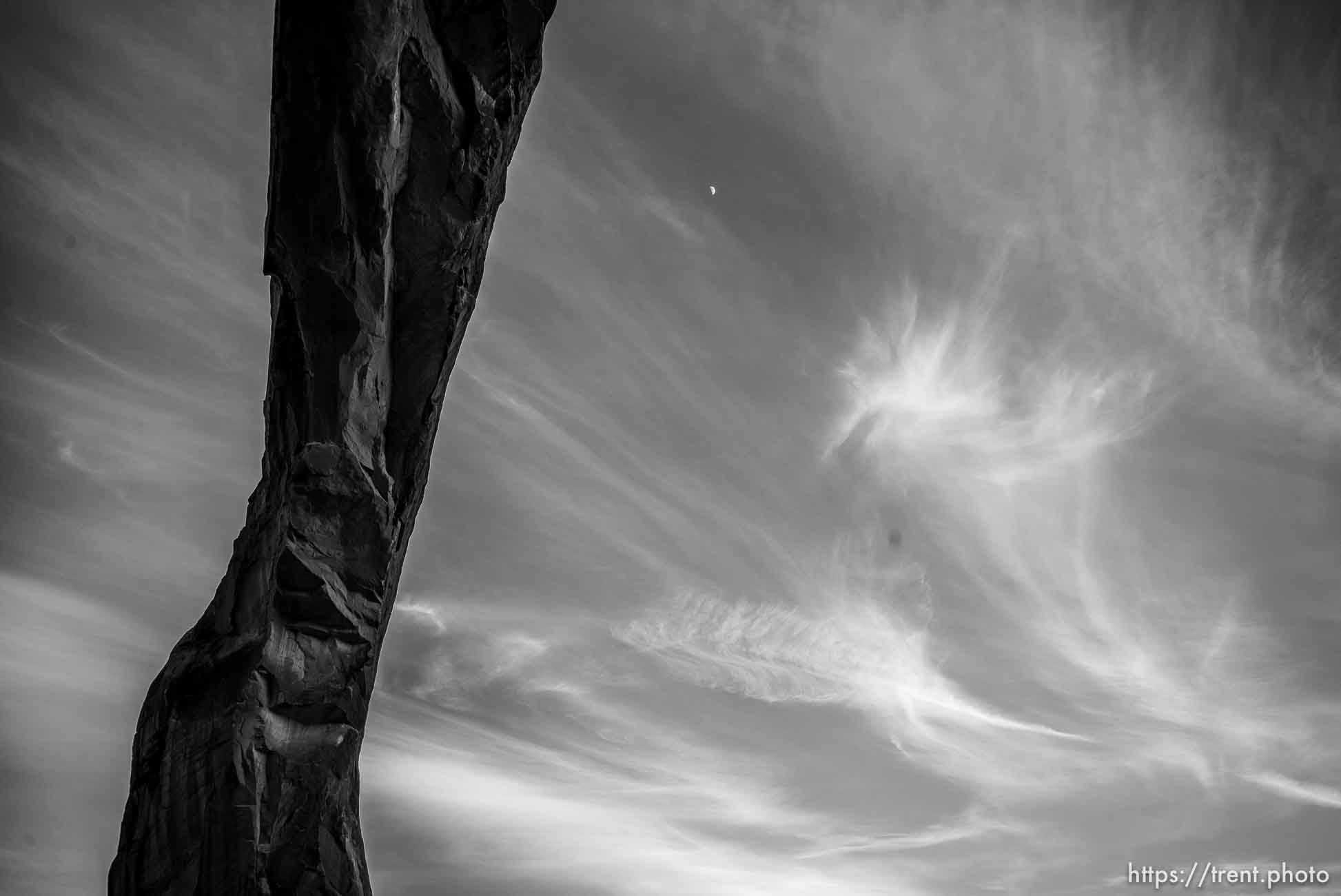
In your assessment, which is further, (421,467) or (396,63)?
(421,467)

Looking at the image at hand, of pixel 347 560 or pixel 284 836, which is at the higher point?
pixel 347 560

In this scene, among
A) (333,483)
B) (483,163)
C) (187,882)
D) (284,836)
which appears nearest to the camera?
(187,882)

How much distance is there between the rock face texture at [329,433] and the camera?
1717 centimetres

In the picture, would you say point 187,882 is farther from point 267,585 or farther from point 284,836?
point 267,585

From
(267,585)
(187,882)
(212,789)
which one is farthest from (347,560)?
(187,882)

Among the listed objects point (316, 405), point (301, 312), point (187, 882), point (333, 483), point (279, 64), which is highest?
point (279, 64)

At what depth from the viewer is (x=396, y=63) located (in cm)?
1958

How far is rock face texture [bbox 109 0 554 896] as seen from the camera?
17172 millimetres

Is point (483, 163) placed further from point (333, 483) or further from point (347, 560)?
point (347, 560)

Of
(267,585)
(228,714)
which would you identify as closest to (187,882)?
(228,714)

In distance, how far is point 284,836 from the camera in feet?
57.8

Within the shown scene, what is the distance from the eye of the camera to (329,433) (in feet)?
64.4

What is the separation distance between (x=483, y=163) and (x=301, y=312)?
18.1 feet

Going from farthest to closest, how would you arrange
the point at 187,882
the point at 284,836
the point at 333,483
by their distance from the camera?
the point at 333,483, the point at 284,836, the point at 187,882
